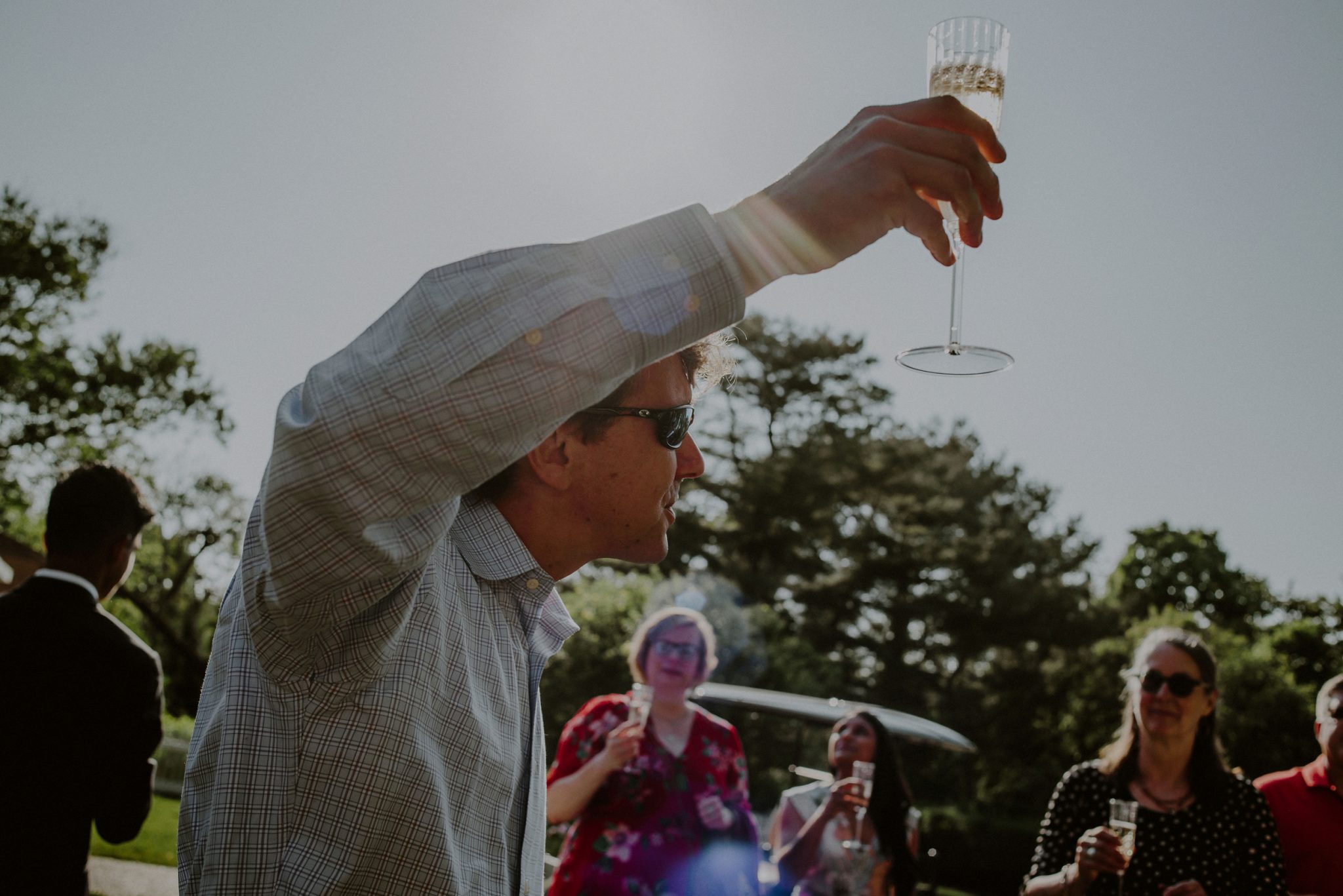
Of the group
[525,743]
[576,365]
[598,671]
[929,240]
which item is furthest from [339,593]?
[598,671]

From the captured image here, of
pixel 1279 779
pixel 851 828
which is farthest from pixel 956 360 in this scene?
pixel 851 828

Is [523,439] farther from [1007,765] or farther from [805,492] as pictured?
[1007,765]

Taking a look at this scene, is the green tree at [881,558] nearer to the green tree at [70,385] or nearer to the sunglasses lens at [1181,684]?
the green tree at [70,385]

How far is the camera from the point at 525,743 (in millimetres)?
1612

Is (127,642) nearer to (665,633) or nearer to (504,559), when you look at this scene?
(504,559)

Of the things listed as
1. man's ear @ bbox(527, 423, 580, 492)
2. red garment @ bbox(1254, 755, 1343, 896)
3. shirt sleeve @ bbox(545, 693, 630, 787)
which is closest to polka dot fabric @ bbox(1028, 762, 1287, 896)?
red garment @ bbox(1254, 755, 1343, 896)

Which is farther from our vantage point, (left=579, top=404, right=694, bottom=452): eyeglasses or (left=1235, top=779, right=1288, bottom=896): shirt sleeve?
(left=1235, top=779, right=1288, bottom=896): shirt sleeve

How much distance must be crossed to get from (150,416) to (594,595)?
41.3ft

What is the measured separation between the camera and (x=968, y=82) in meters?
1.75

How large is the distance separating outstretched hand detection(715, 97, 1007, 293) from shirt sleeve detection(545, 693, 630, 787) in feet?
12.3

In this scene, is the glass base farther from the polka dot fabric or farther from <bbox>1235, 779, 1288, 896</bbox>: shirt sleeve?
<bbox>1235, 779, 1288, 896</bbox>: shirt sleeve

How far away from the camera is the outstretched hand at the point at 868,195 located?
1124mm

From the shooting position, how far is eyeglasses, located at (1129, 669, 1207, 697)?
4.10 metres

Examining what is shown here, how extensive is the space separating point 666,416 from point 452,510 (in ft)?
1.90
